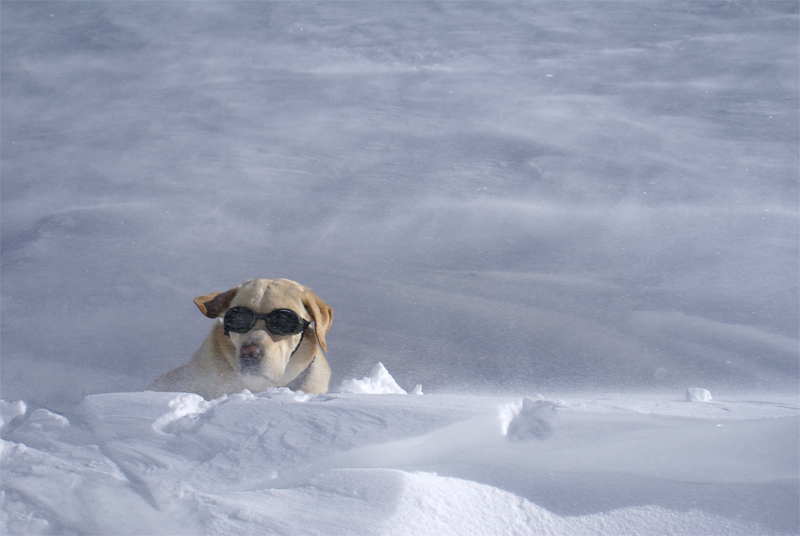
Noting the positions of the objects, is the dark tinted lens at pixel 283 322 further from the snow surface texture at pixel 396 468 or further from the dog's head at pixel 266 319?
the snow surface texture at pixel 396 468

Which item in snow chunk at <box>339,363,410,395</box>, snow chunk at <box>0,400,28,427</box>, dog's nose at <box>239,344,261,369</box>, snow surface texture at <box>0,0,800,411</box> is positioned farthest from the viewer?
snow surface texture at <box>0,0,800,411</box>

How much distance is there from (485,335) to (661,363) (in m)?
1.08

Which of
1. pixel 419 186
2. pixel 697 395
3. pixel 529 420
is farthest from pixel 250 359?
pixel 419 186

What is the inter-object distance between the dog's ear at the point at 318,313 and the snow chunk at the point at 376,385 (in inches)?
15.7

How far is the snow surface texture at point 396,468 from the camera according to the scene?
165 centimetres

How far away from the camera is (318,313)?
3.03 metres

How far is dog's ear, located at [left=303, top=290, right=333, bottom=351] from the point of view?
300 cm

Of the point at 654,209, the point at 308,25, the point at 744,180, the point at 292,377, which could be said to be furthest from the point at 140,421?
the point at 308,25

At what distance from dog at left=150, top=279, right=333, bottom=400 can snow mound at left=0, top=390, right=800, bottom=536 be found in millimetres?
536

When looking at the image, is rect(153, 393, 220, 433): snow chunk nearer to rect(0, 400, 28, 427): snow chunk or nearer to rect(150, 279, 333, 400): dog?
rect(150, 279, 333, 400): dog

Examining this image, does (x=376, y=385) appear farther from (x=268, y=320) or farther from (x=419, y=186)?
(x=419, y=186)

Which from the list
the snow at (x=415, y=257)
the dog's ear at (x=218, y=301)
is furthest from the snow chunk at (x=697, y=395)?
the dog's ear at (x=218, y=301)

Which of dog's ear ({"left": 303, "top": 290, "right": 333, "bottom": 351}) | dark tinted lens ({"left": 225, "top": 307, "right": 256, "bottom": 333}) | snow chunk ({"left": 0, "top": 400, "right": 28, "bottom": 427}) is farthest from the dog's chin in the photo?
snow chunk ({"left": 0, "top": 400, "right": 28, "bottom": 427})

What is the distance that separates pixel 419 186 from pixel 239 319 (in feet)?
9.33
